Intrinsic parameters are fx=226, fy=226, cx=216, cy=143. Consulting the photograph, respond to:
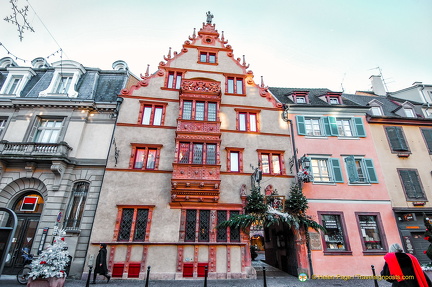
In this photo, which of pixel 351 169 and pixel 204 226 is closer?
pixel 204 226

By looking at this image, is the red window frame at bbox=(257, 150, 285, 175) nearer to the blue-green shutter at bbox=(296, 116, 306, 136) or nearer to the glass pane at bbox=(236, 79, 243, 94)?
the blue-green shutter at bbox=(296, 116, 306, 136)

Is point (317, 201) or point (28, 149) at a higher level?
point (28, 149)

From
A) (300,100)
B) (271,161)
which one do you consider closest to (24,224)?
(271,161)

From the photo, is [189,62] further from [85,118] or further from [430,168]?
[430,168]

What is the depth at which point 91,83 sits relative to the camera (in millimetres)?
18109

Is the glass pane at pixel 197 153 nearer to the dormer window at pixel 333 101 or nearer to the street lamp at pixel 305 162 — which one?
the street lamp at pixel 305 162

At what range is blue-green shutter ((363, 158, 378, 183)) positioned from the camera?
15932 millimetres

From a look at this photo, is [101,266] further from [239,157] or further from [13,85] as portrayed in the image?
[13,85]

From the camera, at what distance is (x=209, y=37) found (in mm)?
20031

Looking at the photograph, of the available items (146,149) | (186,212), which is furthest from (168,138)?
(186,212)

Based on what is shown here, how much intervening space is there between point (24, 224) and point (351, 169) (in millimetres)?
21645

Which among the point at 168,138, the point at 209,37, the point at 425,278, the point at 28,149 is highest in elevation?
the point at 209,37

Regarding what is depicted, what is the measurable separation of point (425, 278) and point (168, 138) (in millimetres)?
13706

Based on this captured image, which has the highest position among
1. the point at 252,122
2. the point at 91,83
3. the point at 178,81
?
the point at 178,81
